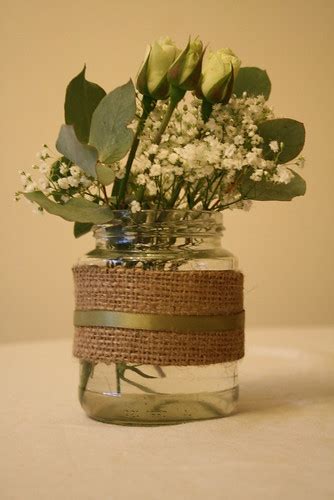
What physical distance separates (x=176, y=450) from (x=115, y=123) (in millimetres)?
264

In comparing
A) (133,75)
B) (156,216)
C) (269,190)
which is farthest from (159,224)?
(133,75)

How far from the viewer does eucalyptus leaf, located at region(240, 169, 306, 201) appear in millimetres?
670

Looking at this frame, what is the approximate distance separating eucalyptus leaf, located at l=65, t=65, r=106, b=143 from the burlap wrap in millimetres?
130

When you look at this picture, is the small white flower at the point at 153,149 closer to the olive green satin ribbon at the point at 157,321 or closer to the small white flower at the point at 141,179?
the small white flower at the point at 141,179

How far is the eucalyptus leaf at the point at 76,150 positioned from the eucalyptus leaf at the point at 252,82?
0.59 feet

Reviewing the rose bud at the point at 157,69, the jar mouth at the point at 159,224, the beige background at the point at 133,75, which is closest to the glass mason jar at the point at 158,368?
the jar mouth at the point at 159,224

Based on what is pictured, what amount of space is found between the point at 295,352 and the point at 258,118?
515 mm

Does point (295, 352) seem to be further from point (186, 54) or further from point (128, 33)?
point (128, 33)

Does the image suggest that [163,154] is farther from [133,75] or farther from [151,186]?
[133,75]

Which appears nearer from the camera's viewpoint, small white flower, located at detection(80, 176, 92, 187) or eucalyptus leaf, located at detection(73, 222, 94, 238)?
small white flower, located at detection(80, 176, 92, 187)

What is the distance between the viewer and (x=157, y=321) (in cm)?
63

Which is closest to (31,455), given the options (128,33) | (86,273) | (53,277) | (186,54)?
(86,273)

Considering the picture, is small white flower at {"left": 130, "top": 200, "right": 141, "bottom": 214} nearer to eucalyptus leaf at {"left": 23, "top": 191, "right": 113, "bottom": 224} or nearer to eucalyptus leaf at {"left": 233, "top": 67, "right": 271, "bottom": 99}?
eucalyptus leaf at {"left": 23, "top": 191, "right": 113, "bottom": 224}

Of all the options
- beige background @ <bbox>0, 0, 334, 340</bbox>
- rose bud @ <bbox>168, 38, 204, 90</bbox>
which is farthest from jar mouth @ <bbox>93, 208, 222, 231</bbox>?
beige background @ <bbox>0, 0, 334, 340</bbox>
